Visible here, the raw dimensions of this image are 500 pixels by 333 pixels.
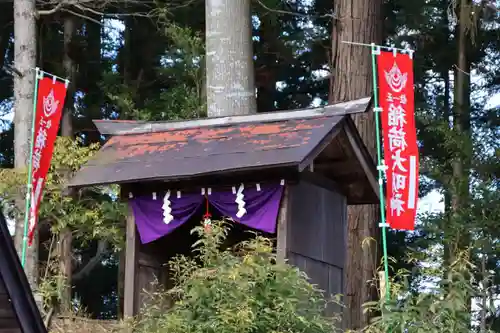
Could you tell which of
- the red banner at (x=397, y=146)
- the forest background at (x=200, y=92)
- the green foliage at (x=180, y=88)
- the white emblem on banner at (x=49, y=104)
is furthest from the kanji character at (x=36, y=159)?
the red banner at (x=397, y=146)

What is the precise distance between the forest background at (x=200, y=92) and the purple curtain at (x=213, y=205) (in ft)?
12.6

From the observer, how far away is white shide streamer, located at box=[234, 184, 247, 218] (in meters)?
8.29

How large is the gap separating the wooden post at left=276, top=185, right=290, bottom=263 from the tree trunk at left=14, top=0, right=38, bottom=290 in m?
5.84

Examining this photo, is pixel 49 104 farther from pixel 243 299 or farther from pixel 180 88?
pixel 243 299

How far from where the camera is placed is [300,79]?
2159 cm

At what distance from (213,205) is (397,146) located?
204 centimetres

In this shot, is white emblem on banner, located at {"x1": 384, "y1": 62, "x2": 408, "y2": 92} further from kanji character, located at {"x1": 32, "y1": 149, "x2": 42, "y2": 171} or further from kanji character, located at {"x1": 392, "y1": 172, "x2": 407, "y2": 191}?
kanji character, located at {"x1": 32, "y1": 149, "x2": 42, "y2": 171}

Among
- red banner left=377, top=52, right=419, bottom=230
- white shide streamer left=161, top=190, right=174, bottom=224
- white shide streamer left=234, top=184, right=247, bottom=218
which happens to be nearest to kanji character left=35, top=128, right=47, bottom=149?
white shide streamer left=161, top=190, right=174, bottom=224

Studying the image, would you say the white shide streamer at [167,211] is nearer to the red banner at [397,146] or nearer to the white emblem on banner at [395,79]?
the red banner at [397,146]

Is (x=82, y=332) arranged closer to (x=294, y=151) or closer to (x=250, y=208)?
(x=250, y=208)

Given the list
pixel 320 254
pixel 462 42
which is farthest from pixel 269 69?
pixel 320 254

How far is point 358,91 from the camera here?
1230 centimetres

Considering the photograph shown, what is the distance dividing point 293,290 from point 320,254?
6.54 ft

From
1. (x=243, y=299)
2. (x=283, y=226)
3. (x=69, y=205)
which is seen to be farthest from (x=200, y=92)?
(x=243, y=299)
